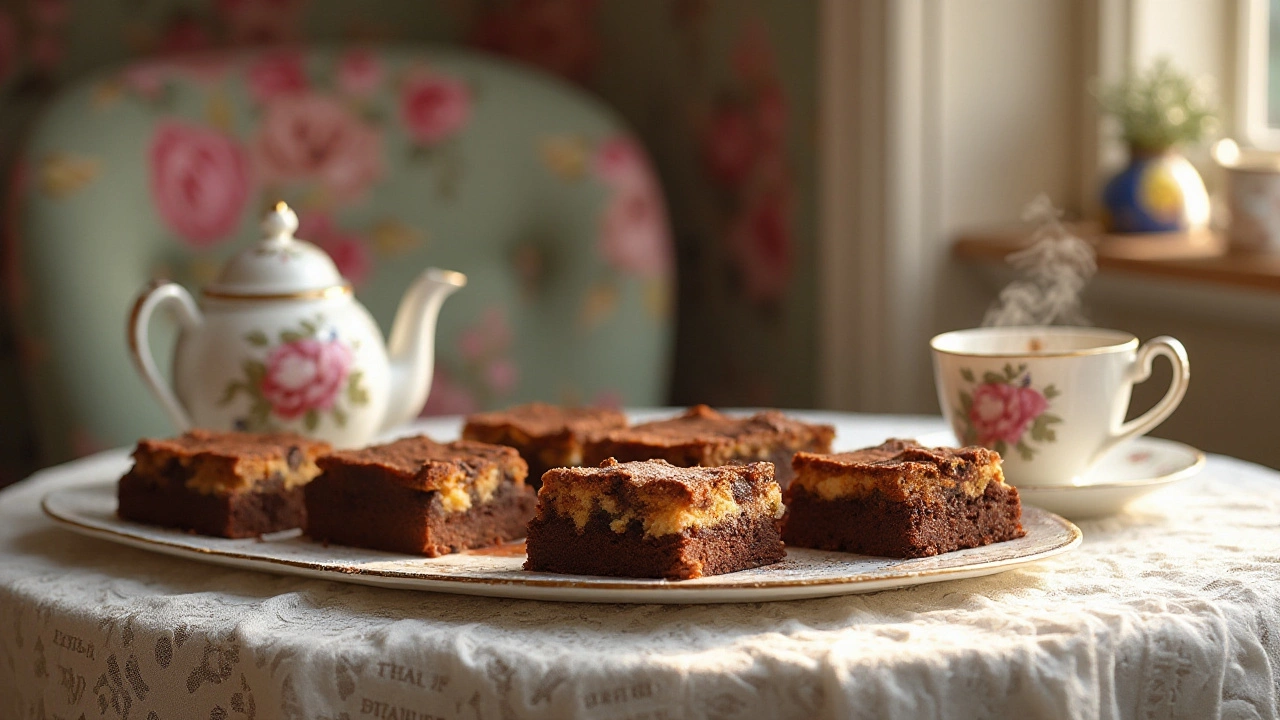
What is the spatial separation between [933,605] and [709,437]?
0.27 m

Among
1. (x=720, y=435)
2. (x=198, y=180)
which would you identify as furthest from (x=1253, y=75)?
(x=198, y=180)

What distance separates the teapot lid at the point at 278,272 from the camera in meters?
1.26

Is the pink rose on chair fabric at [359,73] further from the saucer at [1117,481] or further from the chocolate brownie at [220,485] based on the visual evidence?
the saucer at [1117,481]

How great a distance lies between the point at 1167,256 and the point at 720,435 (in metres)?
0.95

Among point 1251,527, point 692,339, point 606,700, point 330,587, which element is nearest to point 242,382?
point 330,587

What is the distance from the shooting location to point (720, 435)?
1108 millimetres

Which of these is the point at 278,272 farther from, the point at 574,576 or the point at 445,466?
the point at 574,576

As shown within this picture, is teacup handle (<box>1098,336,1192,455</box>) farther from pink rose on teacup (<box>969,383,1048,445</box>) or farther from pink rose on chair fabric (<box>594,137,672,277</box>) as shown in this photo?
pink rose on chair fabric (<box>594,137,672,277</box>)

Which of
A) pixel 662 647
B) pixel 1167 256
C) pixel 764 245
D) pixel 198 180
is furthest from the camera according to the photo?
pixel 764 245

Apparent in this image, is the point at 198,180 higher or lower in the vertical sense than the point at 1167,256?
higher

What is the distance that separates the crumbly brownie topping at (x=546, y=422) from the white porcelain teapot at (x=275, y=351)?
0.12 metres

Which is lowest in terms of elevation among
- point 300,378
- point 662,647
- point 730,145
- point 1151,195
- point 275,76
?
point 662,647

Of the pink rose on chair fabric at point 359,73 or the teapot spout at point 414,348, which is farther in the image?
the pink rose on chair fabric at point 359,73

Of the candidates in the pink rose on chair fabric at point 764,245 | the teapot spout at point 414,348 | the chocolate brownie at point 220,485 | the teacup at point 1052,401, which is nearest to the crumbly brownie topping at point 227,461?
the chocolate brownie at point 220,485
